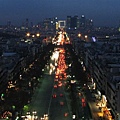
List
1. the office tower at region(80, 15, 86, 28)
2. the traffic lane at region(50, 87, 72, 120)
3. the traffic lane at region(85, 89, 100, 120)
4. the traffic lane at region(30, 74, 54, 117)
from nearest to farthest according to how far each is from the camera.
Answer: the traffic lane at region(50, 87, 72, 120), the traffic lane at region(85, 89, 100, 120), the traffic lane at region(30, 74, 54, 117), the office tower at region(80, 15, 86, 28)

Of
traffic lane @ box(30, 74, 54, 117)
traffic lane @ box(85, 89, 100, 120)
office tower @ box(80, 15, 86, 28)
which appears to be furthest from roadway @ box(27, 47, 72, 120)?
office tower @ box(80, 15, 86, 28)

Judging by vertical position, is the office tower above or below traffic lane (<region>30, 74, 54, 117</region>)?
above

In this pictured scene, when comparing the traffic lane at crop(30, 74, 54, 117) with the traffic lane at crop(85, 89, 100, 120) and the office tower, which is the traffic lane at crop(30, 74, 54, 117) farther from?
the office tower

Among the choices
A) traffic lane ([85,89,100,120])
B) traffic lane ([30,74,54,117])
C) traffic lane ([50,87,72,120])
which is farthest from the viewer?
traffic lane ([30,74,54,117])

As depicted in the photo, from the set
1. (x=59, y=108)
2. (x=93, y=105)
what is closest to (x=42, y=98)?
(x=59, y=108)

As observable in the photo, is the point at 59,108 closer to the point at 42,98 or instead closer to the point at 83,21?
the point at 42,98

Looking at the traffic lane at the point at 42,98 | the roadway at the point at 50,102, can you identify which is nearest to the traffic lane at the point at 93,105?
the roadway at the point at 50,102

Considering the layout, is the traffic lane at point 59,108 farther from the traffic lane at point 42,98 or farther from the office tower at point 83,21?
the office tower at point 83,21
